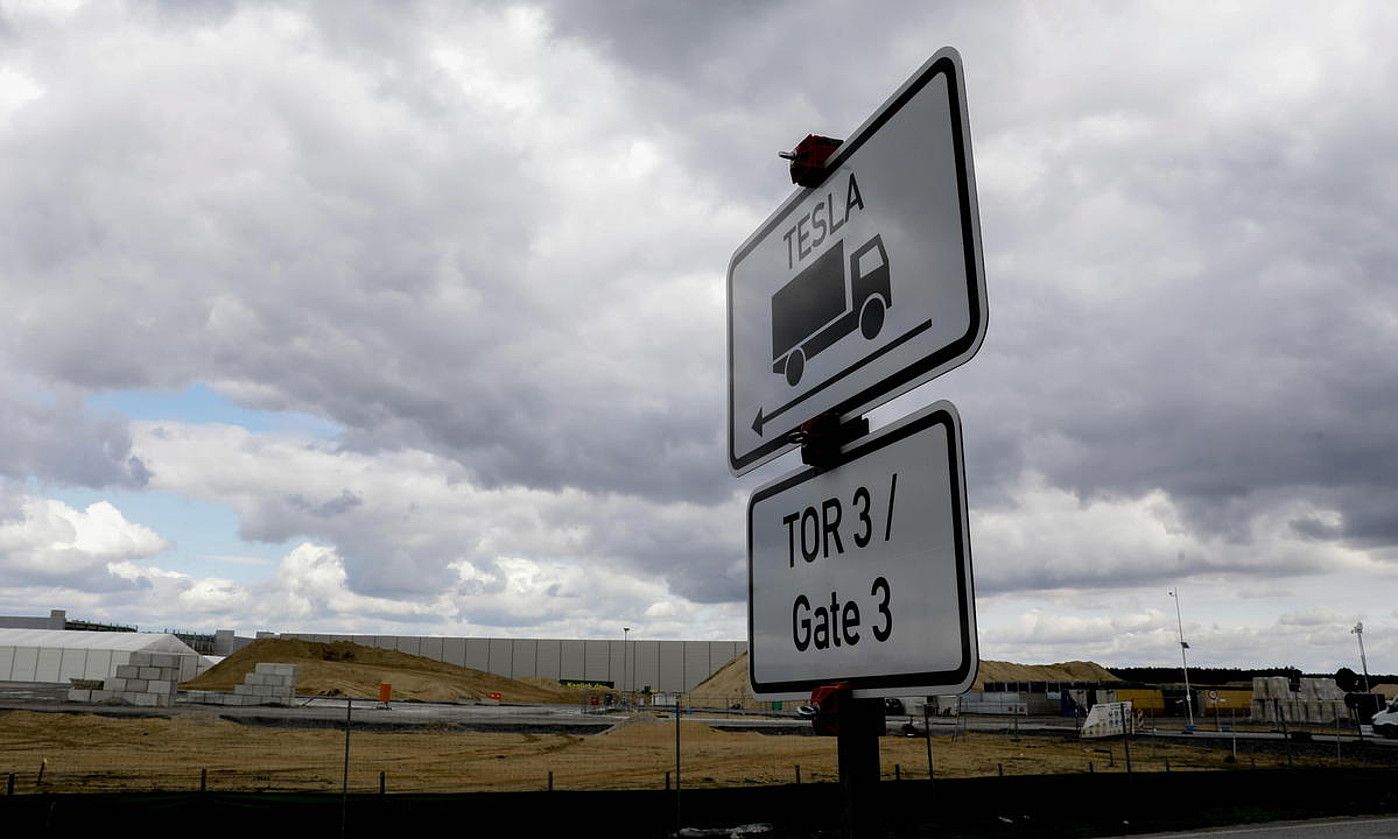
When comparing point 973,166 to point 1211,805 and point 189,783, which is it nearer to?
point 1211,805

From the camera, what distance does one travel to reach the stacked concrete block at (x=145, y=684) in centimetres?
5012

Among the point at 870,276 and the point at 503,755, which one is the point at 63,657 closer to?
the point at 503,755

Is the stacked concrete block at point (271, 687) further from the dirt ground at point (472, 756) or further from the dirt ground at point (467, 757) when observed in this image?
the dirt ground at point (467, 757)

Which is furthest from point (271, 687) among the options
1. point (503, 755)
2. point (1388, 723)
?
point (1388, 723)

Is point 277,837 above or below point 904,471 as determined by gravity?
below

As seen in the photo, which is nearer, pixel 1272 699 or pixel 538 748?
pixel 538 748

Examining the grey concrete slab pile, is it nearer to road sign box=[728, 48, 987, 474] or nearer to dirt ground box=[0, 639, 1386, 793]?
dirt ground box=[0, 639, 1386, 793]

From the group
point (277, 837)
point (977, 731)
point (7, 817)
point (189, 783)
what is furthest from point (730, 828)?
point (977, 731)

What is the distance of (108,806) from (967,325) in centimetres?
1589

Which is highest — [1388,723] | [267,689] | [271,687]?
[271,687]

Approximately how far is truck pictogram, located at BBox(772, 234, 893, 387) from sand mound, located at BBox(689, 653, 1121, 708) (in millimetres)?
77282

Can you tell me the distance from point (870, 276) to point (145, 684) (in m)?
57.1

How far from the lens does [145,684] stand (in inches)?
1980

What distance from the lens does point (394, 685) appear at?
2953 inches
